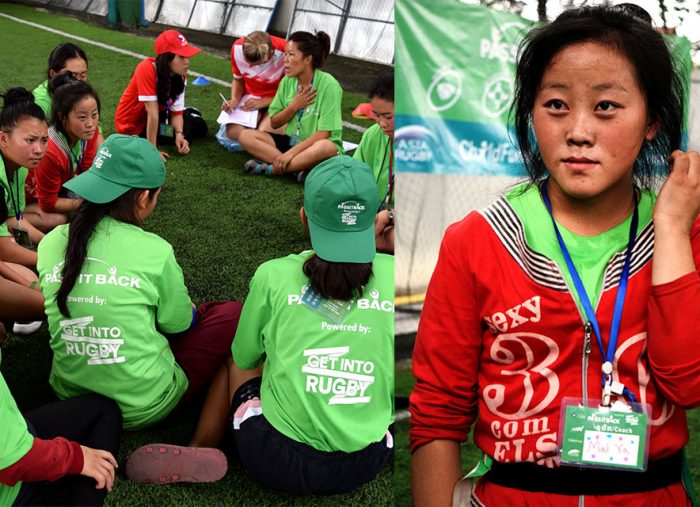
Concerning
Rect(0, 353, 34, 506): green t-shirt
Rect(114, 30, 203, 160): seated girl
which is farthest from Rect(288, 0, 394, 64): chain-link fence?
Rect(0, 353, 34, 506): green t-shirt

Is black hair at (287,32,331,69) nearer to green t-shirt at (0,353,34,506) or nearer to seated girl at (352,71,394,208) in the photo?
seated girl at (352,71,394,208)

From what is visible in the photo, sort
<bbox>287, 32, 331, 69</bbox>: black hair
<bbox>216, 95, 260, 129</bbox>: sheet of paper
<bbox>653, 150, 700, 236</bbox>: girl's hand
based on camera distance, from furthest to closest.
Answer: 1. <bbox>216, 95, 260, 129</bbox>: sheet of paper
2. <bbox>287, 32, 331, 69</bbox>: black hair
3. <bbox>653, 150, 700, 236</bbox>: girl's hand

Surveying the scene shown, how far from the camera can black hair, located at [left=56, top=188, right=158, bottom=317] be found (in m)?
2.26

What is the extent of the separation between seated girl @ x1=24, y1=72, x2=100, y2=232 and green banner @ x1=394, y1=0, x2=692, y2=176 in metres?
2.95

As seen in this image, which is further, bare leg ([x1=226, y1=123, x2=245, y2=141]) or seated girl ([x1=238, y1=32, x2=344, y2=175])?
bare leg ([x1=226, y1=123, x2=245, y2=141])

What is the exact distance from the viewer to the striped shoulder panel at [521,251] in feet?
3.10

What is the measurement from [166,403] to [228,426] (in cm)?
20

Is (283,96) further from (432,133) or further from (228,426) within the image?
(432,133)

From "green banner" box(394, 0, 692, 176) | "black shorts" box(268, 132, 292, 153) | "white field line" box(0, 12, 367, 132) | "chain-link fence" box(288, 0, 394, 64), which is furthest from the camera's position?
"chain-link fence" box(288, 0, 394, 64)

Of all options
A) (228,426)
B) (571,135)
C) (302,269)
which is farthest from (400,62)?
(228,426)

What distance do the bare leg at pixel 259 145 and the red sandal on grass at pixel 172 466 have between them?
9.96ft

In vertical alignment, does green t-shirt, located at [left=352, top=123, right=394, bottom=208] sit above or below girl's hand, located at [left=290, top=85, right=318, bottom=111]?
below

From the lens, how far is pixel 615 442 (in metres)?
0.91

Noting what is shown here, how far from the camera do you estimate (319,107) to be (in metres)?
4.81
